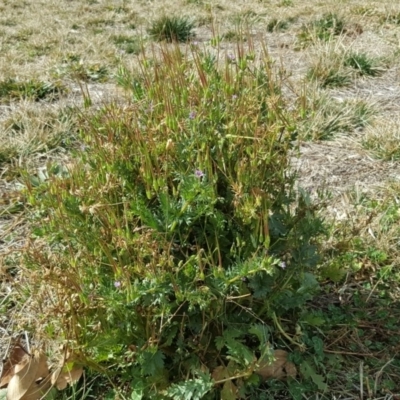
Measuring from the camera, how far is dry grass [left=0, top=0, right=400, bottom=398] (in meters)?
2.78

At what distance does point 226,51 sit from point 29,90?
2.52 metres

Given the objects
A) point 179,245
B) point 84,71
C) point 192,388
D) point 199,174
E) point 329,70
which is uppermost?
point 199,174

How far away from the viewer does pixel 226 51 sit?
6.47ft

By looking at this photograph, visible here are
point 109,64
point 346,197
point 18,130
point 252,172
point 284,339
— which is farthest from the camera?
point 109,64

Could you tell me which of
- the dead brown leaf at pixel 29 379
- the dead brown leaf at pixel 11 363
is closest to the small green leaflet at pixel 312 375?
the dead brown leaf at pixel 29 379

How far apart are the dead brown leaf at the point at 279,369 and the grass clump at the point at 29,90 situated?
9.44 ft

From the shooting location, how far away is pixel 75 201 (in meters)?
1.61

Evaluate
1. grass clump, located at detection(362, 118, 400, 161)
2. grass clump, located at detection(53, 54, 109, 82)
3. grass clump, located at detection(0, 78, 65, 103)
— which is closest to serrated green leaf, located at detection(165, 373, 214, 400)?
grass clump, located at detection(362, 118, 400, 161)

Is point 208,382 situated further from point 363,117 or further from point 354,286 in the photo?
point 363,117

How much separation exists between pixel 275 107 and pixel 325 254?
0.87m

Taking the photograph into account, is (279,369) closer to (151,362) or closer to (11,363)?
(151,362)

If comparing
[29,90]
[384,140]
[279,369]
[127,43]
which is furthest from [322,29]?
[279,369]

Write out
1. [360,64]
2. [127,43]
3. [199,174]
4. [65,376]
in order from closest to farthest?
[199,174], [65,376], [360,64], [127,43]

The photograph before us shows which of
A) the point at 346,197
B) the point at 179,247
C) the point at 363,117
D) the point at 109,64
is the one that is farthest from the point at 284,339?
the point at 109,64
